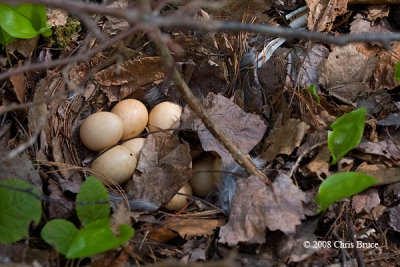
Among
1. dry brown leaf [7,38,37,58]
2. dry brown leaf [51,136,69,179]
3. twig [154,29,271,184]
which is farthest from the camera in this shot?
dry brown leaf [7,38,37,58]

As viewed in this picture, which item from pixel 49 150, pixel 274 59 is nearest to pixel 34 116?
pixel 49 150

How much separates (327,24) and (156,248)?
196cm

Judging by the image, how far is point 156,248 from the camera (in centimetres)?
162

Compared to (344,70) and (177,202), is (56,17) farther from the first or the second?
(344,70)

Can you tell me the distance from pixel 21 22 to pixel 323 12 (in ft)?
6.60

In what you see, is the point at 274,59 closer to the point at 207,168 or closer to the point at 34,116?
the point at 207,168

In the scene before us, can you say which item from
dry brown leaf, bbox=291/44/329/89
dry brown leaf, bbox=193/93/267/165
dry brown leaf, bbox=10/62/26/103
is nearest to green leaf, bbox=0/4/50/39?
dry brown leaf, bbox=10/62/26/103

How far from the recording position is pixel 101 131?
2.08 meters

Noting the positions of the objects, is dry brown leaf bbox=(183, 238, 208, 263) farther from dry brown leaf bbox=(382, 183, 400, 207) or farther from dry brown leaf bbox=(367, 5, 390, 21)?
dry brown leaf bbox=(367, 5, 390, 21)

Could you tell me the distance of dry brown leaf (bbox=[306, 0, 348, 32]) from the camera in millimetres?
2443

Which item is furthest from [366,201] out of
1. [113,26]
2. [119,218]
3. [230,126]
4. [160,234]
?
[113,26]

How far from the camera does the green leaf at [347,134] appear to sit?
69.7 inches

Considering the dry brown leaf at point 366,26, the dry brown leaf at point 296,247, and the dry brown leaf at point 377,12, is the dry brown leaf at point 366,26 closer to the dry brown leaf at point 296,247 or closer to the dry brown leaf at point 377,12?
the dry brown leaf at point 377,12

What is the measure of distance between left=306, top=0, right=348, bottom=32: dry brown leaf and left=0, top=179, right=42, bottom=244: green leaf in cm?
206
